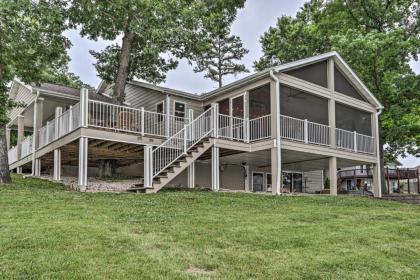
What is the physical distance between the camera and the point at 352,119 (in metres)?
20.2

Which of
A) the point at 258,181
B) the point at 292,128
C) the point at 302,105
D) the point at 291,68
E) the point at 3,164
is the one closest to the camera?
the point at 3,164

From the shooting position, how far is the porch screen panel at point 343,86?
18641 mm

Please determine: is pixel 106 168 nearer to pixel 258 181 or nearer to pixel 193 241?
pixel 258 181

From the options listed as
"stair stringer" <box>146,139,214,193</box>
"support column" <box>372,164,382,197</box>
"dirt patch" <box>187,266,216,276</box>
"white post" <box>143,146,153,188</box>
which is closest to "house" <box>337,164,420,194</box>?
"support column" <box>372,164,382,197</box>

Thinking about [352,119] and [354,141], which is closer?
[354,141]

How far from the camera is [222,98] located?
60.6 ft

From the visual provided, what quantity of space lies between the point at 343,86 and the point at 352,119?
204cm

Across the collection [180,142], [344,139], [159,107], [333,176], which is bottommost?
[333,176]

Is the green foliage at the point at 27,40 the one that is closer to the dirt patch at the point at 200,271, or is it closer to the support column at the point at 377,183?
the dirt patch at the point at 200,271

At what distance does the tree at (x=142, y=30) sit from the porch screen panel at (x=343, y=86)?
6728 millimetres

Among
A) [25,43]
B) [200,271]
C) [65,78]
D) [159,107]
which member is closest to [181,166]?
[159,107]

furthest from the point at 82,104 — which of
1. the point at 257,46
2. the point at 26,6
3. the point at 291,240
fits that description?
the point at 257,46

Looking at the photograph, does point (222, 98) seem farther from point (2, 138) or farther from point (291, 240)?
point (291, 240)

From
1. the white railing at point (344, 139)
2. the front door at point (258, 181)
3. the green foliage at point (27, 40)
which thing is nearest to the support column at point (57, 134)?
the green foliage at point (27, 40)
